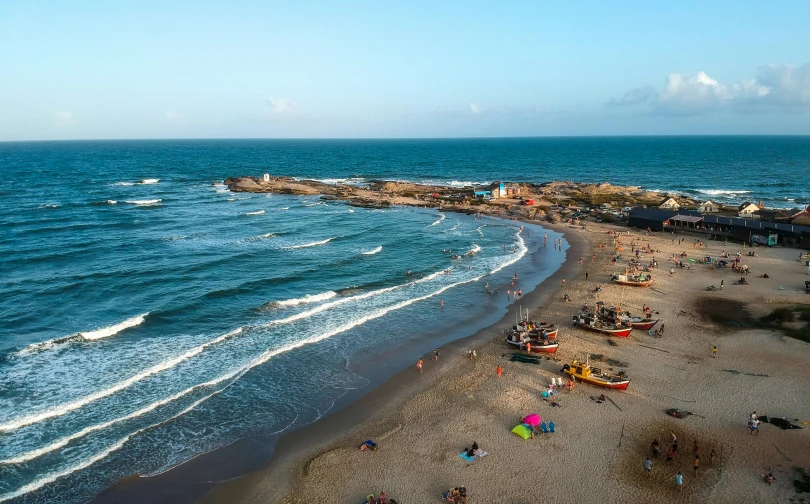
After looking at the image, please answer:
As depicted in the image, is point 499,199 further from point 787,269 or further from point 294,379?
point 294,379

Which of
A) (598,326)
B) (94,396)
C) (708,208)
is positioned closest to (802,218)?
(708,208)

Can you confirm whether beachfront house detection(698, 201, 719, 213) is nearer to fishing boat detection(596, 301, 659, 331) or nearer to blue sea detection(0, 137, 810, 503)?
blue sea detection(0, 137, 810, 503)

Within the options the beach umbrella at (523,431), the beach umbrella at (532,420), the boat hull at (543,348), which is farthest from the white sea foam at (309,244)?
the beach umbrella at (523,431)

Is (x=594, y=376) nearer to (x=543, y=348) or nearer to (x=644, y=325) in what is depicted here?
(x=543, y=348)

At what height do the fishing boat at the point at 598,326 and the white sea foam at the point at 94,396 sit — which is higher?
the fishing boat at the point at 598,326

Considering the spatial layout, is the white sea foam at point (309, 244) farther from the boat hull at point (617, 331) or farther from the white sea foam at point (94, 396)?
the boat hull at point (617, 331)

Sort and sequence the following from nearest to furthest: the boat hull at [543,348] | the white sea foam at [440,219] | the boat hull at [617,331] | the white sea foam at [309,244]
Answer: the boat hull at [543,348], the boat hull at [617,331], the white sea foam at [309,244], the white sea foam at [440,219]

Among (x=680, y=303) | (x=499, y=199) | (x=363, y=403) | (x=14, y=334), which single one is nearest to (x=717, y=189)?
(x=499, y=199)

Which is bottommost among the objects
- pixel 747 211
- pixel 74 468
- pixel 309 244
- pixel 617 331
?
pixel 74 468
